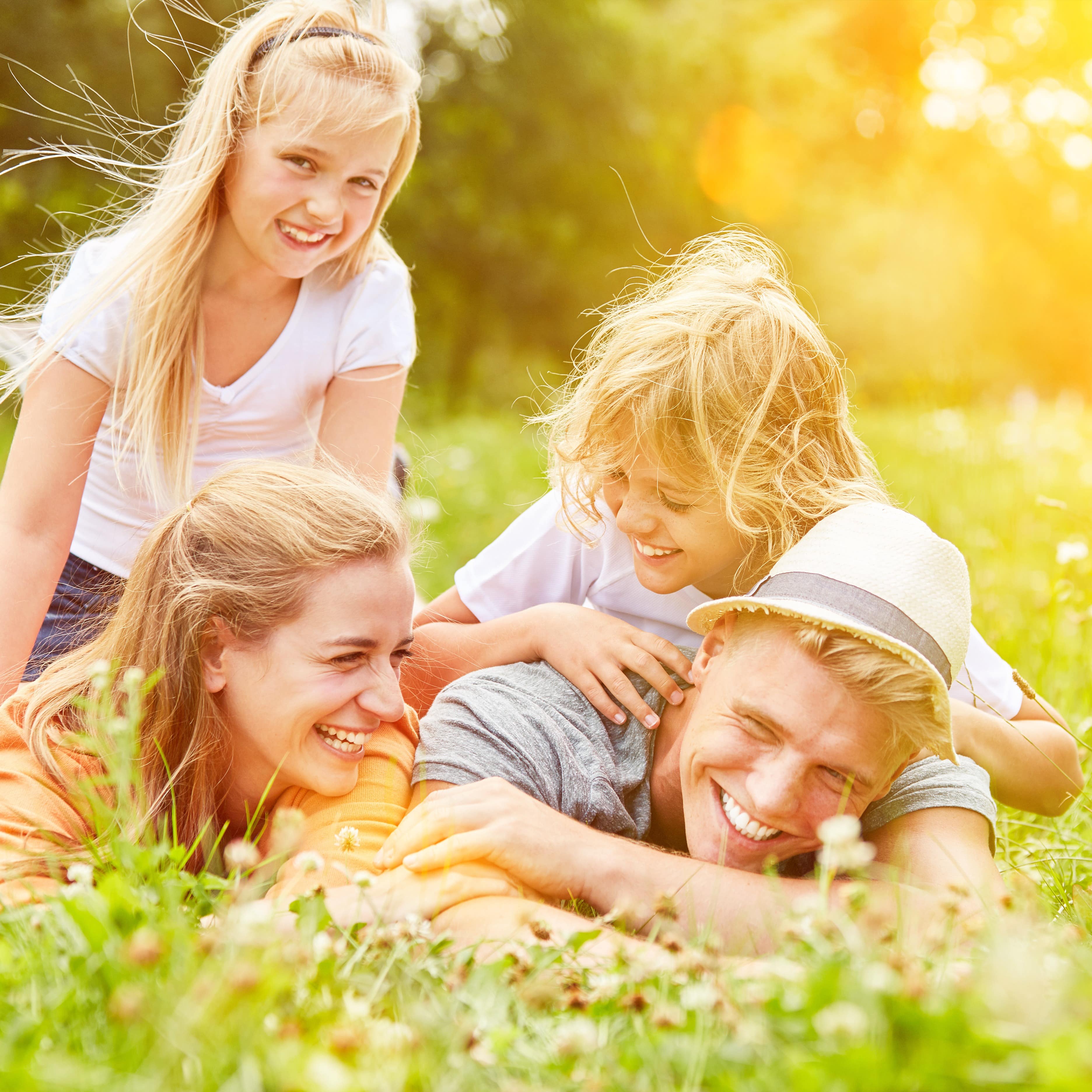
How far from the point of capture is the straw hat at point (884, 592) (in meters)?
2.71

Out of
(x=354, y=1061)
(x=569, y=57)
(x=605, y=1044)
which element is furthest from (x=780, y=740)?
(x=569, y=57)

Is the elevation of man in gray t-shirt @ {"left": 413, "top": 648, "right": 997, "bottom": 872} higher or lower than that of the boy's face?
lower

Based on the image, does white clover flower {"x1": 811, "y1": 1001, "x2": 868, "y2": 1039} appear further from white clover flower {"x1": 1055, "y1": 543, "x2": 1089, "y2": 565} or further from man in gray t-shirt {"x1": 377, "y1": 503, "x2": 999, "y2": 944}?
white clover flower {"x1": 1055, "y1": 543, "x2": 1089, "y2": 565}

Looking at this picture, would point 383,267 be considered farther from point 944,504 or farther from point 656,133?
point 656,133

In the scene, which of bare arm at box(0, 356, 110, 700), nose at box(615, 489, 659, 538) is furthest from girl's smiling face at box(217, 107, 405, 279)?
nose at box(615, 489, 659, 538)

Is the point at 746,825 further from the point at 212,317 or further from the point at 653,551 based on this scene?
the point at 212,317

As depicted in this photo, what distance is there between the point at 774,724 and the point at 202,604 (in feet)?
4.76

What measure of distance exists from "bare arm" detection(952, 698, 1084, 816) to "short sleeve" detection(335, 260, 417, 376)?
2.54 m

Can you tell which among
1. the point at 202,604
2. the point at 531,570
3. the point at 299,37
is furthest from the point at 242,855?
the point at 299,37

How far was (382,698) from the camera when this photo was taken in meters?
2.98

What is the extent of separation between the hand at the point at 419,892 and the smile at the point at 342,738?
1.46 ft

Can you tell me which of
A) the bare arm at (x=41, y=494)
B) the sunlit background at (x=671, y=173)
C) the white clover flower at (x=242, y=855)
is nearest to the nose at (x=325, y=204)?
the bare arm at (x=41, y=494)

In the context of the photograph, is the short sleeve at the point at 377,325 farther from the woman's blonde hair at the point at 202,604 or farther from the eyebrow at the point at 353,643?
the eyebrow at the point at 353,643

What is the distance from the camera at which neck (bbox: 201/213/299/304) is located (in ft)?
14.2
